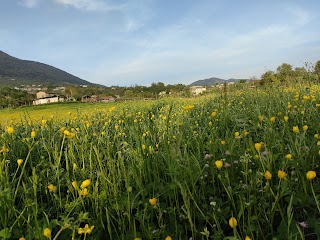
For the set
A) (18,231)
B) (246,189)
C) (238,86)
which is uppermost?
(238,86)

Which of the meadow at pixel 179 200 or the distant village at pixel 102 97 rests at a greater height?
the distant village at pixel 102 97

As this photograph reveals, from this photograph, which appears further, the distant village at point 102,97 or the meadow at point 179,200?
the distant village at point 102,97

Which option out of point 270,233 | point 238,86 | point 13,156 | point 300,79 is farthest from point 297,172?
point 238,86

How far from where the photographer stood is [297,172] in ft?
5.43

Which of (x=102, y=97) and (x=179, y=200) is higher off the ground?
(x=102, y=97)

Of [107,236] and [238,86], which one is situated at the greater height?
[238,86]

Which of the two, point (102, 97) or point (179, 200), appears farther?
point (102, 97)

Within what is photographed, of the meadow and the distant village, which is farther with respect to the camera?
the distant village

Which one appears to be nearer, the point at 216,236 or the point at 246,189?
the point at 216,236

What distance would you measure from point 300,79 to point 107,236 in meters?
9.13

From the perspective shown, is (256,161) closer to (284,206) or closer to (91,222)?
(284,206)

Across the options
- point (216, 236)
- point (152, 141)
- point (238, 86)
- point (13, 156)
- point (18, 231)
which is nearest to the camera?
point (216, 236)

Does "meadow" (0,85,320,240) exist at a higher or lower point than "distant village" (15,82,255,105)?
lower

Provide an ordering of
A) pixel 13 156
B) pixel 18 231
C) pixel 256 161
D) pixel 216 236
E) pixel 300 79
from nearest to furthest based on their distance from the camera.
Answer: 1. pixel 216 236
2. pixel 18 231
3. pixel 256 161
4. pixel 13 156
5. pixel 300 79
